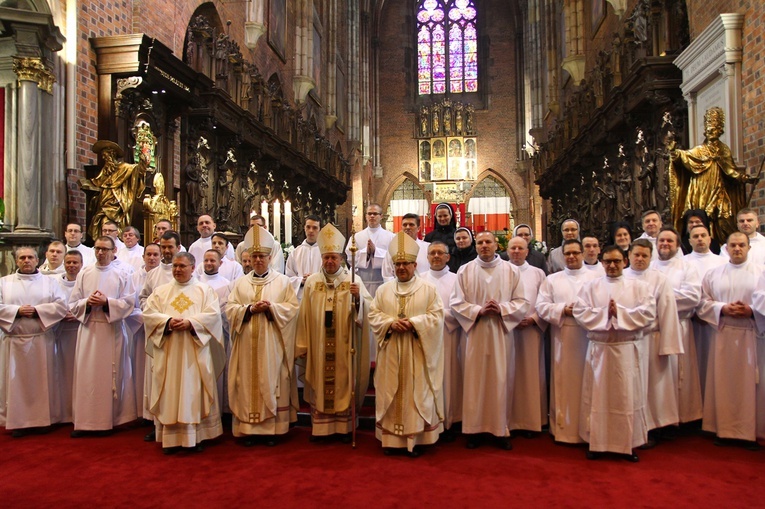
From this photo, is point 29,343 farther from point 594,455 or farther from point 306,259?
point 594,455

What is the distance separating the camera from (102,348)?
5.81 meters

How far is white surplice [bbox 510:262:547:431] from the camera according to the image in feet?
18.3

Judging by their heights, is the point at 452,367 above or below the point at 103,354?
below

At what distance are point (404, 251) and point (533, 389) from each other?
67.1 inches

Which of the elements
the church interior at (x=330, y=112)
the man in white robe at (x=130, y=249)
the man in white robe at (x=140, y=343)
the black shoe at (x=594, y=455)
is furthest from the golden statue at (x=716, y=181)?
the man in white robe at (x=130, y=249)

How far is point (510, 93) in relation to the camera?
30.8m

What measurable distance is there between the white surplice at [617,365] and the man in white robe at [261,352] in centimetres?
245

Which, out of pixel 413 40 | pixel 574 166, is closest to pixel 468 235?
pixel 574 166

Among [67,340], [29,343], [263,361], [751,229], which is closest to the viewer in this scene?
[263,361]

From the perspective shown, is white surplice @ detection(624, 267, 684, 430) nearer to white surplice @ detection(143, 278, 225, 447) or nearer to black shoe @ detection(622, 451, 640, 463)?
black shoe @ detection(622, 451, 640, 463)

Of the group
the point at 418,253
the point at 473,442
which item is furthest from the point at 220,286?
the point at 473,442

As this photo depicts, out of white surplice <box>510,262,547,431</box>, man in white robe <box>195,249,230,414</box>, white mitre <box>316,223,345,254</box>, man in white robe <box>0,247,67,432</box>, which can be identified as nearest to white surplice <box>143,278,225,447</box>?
man in white robe <box>195,249,230,414</box>

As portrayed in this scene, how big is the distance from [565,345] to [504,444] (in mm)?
1000

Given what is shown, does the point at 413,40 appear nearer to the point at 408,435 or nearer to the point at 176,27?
the point at 176,27
